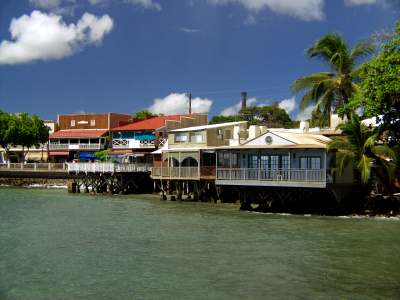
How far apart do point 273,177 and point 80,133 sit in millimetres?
47731

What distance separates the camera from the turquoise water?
14.6 metres

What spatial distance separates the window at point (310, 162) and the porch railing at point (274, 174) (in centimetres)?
128

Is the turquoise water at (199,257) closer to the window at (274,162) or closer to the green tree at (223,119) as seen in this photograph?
the window at (274,162)

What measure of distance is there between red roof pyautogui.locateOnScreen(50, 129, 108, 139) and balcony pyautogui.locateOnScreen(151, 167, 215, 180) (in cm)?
2947

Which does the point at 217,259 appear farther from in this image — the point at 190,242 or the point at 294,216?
the point at 294,216

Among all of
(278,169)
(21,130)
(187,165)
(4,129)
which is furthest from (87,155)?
(278,169)

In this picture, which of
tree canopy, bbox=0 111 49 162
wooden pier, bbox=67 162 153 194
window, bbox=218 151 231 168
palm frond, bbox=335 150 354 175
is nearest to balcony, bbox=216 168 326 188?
palm frond, bbox=335 150 354 175

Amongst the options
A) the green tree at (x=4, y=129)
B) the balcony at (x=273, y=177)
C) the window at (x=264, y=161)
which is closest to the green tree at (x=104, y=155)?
the green tree at (x=4, y=129)

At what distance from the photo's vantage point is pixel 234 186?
3497 cm

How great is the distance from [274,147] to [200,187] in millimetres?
11097

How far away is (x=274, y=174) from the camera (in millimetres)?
32312

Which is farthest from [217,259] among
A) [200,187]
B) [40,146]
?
[40,146]

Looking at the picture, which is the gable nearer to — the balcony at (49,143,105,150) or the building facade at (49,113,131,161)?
the building facade at (49,113,131,161)

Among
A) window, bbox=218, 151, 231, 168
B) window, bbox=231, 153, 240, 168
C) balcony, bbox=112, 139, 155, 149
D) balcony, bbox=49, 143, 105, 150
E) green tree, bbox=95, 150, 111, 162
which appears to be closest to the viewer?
window, bbox=231, 153, 240, 168
